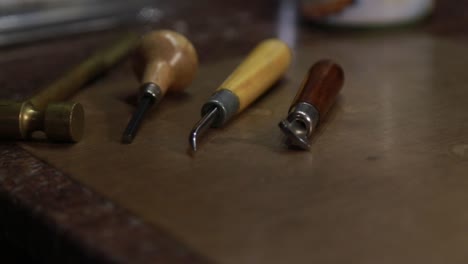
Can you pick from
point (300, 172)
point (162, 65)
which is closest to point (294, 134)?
point (300, 172)

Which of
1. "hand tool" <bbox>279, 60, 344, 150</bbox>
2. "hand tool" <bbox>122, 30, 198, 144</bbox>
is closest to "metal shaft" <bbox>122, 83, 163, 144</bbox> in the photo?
"hand tool" <bbox>122, 30, 198, 144</bbox>

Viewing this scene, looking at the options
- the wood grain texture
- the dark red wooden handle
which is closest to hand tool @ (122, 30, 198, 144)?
the wood grain texture

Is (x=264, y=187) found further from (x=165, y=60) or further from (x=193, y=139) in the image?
(x=165, y=60)

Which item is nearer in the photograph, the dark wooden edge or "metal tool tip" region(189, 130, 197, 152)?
the dark wooden edge

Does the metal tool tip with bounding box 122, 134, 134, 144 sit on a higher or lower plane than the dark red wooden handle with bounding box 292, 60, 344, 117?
lower

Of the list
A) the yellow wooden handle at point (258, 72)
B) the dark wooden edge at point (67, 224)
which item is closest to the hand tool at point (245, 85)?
the yellow wooden handle at point (258, 72)

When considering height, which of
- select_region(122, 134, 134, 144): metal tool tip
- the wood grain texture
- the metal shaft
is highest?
the wood grain texture

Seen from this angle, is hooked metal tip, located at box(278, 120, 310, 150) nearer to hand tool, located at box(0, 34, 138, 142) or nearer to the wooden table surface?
the wooden table surface

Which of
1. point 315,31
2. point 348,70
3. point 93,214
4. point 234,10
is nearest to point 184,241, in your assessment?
point 93,214
